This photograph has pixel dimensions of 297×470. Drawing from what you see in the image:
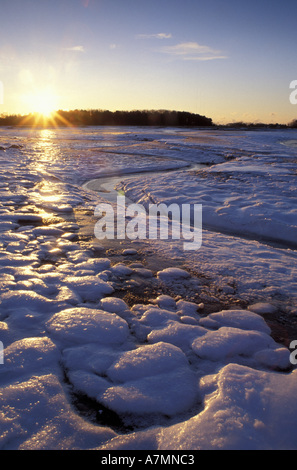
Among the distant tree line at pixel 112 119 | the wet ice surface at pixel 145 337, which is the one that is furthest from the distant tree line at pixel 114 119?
the wet ice surface at pixel 145 337

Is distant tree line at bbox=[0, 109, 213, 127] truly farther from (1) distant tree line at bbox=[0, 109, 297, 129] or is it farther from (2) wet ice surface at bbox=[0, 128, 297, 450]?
(2) wet ice surface at bbox=[0, 128, 297, 450]

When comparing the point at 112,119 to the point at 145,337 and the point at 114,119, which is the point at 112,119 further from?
the point at 145,337

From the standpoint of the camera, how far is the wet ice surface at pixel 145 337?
1.48 metres

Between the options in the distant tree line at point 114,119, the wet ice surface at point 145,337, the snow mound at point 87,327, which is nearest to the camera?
the wet ice surface at point 145,337

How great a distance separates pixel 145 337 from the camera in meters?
2.20

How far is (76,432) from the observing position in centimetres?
145

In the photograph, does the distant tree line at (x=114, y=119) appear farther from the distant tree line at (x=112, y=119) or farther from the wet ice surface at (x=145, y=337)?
the wet ice surface at (x=145, y=337)

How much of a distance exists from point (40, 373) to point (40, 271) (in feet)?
4.85

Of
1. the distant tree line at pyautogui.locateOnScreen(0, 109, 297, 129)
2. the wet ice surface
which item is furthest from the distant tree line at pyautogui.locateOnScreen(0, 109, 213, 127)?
the wet ice surface

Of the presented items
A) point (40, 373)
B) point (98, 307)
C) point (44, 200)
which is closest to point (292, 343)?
point (98, 307)

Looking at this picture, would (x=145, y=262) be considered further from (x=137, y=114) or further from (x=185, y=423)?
(x=137, y=114)

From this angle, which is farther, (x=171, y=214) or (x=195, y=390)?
(x=171, y=214)

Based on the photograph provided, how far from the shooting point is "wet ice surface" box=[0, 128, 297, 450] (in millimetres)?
1477

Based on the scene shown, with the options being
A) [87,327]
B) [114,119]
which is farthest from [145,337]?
[114,119]
